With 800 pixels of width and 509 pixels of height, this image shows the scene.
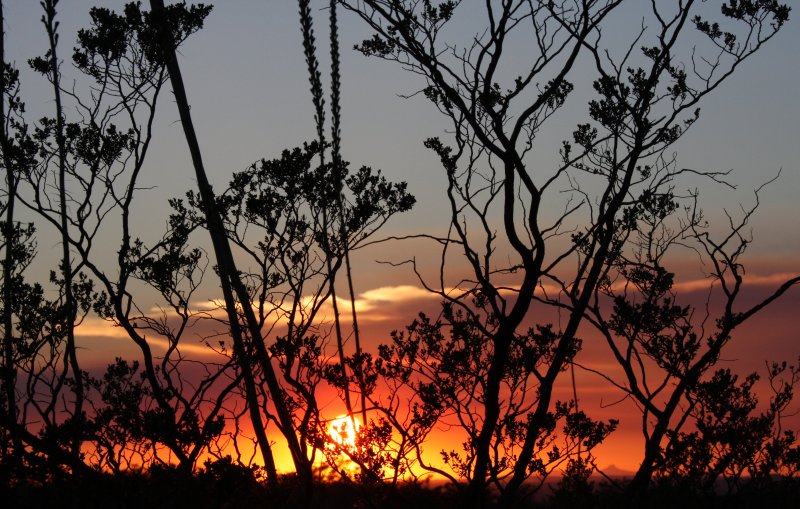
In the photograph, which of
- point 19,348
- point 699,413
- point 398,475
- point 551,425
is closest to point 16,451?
point 19,348

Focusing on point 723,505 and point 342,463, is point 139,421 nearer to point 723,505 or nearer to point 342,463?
point 342,463

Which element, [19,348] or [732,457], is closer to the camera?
[732,457]

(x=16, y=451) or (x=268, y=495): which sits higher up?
(x=16, y=451)

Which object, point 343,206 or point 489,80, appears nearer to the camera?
point 489,80

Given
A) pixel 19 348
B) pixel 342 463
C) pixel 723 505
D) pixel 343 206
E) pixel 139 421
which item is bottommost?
pixel 723 505

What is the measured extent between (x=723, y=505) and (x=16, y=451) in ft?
43.2

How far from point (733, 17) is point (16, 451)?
579 inches

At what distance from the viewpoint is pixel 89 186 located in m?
17.7

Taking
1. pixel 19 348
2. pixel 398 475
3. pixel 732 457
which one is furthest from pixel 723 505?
pixel 19 348

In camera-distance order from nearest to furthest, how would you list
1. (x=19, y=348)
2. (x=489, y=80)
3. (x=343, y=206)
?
(x=489, y=80), (x=343, y=206), (x=19, y=348)

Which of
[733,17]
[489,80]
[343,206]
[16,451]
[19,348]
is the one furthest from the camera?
[19,348]

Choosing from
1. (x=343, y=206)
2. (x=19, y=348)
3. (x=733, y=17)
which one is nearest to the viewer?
(x=733, y=17)

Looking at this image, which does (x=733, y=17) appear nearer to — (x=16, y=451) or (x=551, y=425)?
(x=551, y=425)

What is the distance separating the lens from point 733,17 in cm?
1492
